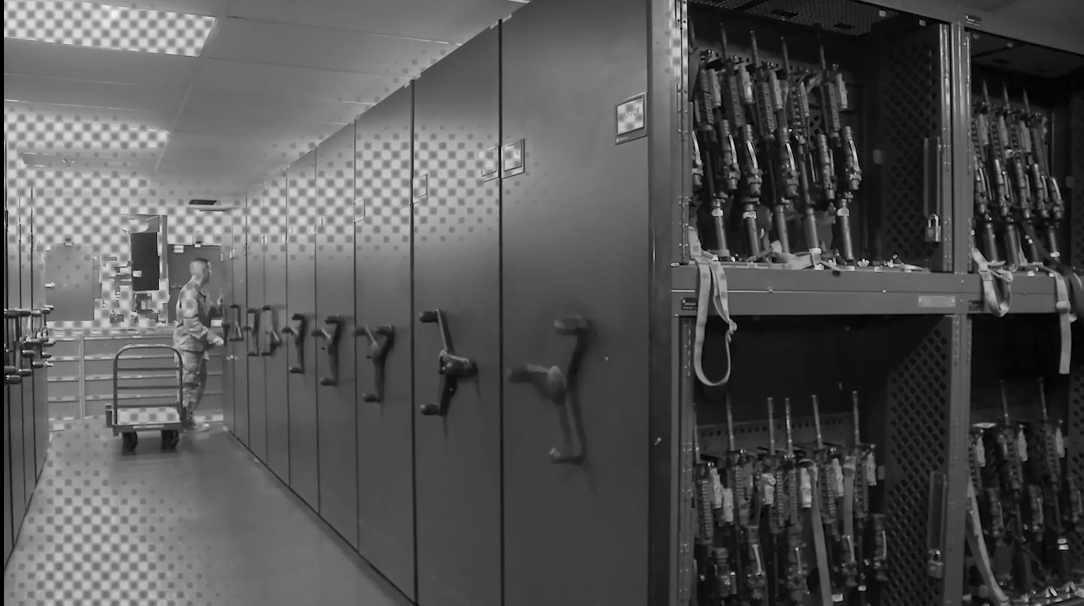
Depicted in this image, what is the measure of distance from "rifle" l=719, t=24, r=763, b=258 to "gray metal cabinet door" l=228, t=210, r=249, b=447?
418 centimetres

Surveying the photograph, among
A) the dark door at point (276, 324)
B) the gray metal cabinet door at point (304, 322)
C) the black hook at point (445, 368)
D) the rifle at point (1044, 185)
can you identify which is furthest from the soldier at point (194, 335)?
the rifle at point (1044, 185)

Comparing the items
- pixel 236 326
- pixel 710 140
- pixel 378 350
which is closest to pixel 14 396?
pixel 378 350

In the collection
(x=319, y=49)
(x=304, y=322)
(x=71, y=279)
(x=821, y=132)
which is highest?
(x=319, y=49)

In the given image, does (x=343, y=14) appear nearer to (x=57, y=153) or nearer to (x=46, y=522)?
(x=57, y=153)

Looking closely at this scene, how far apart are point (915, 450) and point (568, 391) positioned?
1.13 meters

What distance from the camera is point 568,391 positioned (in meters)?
1.90

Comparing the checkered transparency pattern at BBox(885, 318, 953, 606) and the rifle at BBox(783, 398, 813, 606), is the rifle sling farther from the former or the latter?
the checkered transparency pattern at BBox(885, 318, 953, 606)

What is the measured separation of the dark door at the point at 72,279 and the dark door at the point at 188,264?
553 mm

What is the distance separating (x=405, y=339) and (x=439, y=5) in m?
1.69

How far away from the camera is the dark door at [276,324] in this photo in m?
4.54

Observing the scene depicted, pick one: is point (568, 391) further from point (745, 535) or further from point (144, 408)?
point (144, 408)

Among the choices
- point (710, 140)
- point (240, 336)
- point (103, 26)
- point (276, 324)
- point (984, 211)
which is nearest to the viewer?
point (710, 140)

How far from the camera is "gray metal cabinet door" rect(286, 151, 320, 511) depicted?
13.1 ft

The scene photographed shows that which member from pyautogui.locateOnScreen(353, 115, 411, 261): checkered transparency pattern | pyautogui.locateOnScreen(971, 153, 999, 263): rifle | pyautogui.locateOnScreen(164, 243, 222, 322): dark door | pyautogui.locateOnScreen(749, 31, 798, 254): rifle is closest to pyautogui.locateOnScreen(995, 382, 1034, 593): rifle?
pyautogui.locateOnScreen(971, 153, 999, 263): rifle
